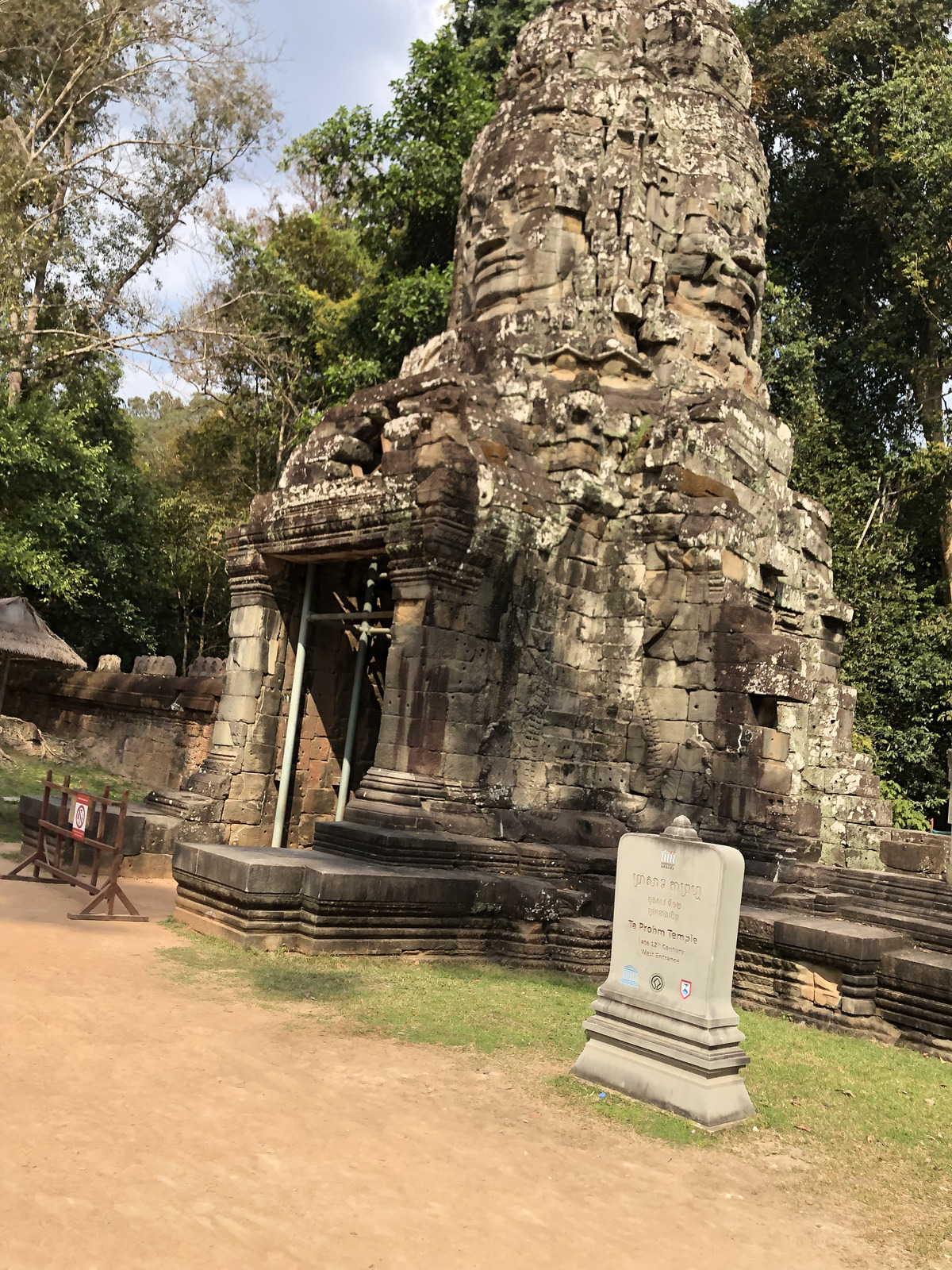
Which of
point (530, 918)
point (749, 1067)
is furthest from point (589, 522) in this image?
point (749, 1067)

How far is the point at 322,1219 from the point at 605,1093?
1837 mm

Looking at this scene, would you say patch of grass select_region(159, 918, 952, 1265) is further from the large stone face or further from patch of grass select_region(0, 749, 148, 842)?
patch of grass select_region(0, 749, 148, 842)

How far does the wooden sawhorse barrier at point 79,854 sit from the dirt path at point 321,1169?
2.02 metres

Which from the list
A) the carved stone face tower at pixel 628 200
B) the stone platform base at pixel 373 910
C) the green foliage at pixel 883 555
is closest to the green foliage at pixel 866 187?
the green foliage at pixel 883 555

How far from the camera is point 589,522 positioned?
945 centimetres

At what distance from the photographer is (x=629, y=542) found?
31.1ft

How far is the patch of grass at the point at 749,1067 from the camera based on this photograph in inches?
156

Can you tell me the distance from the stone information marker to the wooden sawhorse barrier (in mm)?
3607

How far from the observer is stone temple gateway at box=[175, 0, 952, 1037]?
739 cm

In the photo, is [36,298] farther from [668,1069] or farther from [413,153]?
[668,1069]

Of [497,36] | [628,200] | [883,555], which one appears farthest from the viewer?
[497,36]

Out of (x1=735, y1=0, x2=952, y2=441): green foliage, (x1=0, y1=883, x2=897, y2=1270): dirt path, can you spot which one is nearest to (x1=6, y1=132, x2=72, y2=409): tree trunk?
(x1=735, y1=0, x2=952, y2=441): green foliage

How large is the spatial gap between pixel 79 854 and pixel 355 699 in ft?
9.61

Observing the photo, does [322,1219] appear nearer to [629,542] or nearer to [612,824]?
[612,824]
